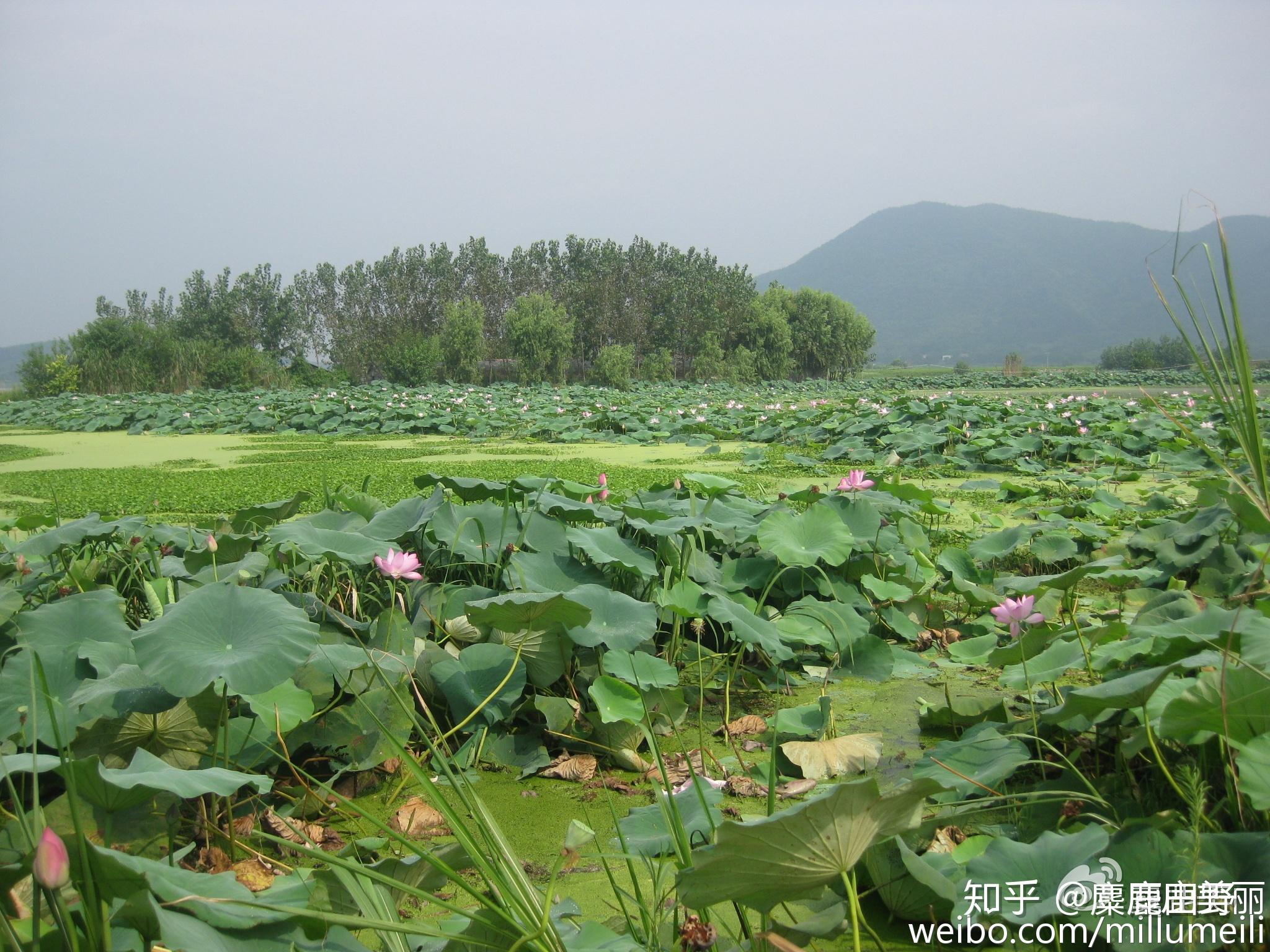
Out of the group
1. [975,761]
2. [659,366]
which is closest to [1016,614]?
[975,761]

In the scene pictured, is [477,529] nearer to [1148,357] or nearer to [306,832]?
[306,832]

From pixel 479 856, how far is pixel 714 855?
0.23 m

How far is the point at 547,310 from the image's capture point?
24.3 m

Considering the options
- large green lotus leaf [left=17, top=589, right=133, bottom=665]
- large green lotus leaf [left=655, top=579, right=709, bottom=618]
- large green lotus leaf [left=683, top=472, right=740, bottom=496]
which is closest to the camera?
large green lotus leaf [left=17, top=589, right=133, bottom=665]

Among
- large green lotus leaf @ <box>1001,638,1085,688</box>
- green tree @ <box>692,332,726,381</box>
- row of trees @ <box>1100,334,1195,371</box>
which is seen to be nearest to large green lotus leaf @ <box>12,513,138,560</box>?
large green lotus leaf @ <box>1001,638,1085,688</box>

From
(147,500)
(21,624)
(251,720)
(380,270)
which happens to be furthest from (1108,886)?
(380,270)

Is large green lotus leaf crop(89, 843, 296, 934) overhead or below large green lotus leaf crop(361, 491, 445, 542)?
below

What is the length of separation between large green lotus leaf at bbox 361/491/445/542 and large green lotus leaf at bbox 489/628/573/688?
16.6 inches

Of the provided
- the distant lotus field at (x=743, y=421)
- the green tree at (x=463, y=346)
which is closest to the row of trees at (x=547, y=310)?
the green tree at (x=463, y=346)

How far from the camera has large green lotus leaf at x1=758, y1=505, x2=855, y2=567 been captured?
7.07 feet

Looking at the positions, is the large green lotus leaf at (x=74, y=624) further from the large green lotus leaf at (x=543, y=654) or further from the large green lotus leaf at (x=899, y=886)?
the large green lotus leaf at (x=899, y=886)

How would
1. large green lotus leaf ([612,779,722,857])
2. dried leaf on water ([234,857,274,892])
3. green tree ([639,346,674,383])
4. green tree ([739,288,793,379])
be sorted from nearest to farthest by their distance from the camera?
1. large green lotus leaf ([612,779,722,857])
2. dried leaf on water ([234,857,274,892])
3. green tree ([639,346,674,383])
4. green tree ([739,288,793,379])

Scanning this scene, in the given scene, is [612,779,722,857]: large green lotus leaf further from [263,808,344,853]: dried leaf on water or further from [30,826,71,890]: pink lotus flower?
[30,826,71,890]: pink lotus flower

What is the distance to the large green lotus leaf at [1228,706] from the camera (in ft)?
3.28
